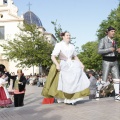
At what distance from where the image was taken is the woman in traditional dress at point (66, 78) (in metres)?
7.76

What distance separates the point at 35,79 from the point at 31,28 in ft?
20.8

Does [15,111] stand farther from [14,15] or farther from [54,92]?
[14,15]

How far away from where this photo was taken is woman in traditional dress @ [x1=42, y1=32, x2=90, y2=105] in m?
7.76

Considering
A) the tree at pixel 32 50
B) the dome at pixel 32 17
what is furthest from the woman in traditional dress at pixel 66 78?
the dome at pixel 32 17

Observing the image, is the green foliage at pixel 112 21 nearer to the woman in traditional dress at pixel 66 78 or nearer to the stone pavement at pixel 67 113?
the woman in traditional dress at pixel 66 78

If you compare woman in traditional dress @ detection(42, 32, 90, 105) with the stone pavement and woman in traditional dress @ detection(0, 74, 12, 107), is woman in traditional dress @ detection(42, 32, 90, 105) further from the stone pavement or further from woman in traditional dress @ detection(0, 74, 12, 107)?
woman in traditional dress @ detection(0, 74, 12, 107)

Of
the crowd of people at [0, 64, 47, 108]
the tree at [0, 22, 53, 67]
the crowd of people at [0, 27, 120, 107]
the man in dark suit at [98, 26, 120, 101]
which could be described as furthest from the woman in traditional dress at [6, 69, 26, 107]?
the tree at [0, 22, 53, 67]

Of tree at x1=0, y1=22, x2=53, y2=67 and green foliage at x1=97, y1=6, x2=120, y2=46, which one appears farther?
tree at x1=0, y1=22, x2=53, y2=67

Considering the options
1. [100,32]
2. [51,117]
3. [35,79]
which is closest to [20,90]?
[51,117]

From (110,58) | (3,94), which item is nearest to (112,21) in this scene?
(3,94)

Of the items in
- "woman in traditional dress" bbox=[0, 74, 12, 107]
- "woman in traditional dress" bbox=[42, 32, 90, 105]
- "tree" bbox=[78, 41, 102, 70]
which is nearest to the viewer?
"woman in traditional dress" bbox=[42, 32, 90, 105]

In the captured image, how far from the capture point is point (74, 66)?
789cm

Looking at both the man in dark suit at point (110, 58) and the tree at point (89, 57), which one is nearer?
the man in dark suit at point (110, 58)

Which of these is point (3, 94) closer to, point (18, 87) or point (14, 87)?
point (14, 87)
